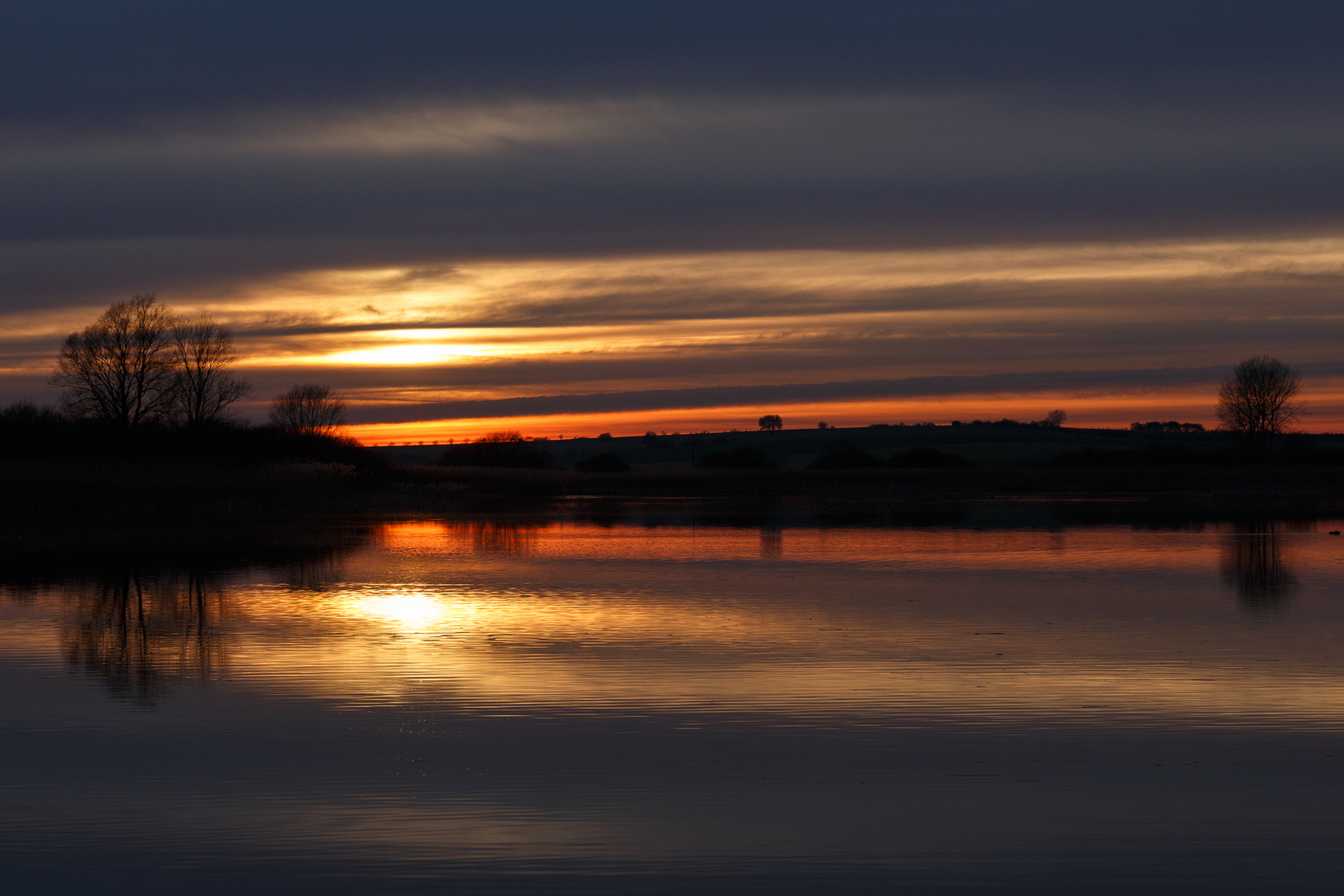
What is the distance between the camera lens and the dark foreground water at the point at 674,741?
6.55m

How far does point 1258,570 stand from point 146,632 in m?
17.2

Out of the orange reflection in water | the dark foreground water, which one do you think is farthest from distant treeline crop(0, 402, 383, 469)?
the dark foreground water

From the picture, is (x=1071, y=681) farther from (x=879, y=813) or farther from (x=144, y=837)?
(x=144, y=837)

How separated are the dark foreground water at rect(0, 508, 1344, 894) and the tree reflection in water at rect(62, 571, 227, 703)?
75mm

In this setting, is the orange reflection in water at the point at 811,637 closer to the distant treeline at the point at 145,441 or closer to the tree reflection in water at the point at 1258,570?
the tree reflection in water at the point at 1258,570

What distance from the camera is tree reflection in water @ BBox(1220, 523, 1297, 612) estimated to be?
17.2 m

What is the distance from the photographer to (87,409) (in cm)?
6444

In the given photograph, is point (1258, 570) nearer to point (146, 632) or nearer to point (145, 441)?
point (146, 632)

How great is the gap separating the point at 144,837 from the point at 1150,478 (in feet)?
239

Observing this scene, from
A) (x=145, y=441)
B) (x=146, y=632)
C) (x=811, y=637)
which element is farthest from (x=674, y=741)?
(x=145, y=441)

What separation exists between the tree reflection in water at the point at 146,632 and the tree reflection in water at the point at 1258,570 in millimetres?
12496

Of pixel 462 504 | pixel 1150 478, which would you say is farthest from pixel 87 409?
pixel 1150 478

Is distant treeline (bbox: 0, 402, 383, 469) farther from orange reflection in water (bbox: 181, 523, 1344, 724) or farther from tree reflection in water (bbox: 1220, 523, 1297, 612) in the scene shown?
tree reflection in water (bbox: 1220, 523, 1297, 612)

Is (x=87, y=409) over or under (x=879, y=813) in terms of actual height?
over
